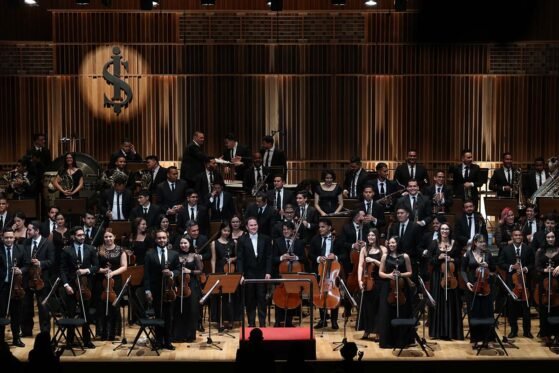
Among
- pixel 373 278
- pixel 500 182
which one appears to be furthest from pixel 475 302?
pixel 500 182

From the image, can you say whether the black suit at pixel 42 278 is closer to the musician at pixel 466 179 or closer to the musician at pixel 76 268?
the musician at pixel 76 268

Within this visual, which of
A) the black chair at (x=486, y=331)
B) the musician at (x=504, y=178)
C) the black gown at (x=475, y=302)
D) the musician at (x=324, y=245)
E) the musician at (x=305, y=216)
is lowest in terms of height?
the black chair at (x=486, y=331)

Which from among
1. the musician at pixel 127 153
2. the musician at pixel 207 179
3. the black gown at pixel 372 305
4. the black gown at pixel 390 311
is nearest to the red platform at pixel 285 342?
the black gown at pixel 390 311

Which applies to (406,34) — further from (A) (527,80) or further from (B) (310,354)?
(B) (310,354)

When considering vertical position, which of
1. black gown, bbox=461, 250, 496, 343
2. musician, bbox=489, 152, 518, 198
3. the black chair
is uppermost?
musician, bbox=489, 152, 518, 198

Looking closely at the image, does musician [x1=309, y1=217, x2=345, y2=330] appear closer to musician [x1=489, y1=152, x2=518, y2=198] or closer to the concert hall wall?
musician [x1=489, y1=152, x2=518, y2=198]

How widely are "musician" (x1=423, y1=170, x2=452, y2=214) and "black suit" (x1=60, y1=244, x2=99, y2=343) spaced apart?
13.8 ft

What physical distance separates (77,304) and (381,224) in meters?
3.78

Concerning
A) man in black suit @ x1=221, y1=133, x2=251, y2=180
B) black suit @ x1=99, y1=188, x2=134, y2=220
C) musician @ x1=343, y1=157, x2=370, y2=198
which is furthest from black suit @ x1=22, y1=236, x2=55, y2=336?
musician @ x1=343, y1=157, x2=370, y2=198

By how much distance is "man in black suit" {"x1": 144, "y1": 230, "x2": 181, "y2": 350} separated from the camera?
11266mm

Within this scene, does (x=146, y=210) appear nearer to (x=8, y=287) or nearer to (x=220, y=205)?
(x=220, y=205)

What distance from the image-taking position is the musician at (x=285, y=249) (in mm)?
11883

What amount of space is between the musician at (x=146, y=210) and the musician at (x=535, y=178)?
5062 mm

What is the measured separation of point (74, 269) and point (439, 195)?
4608 mm
